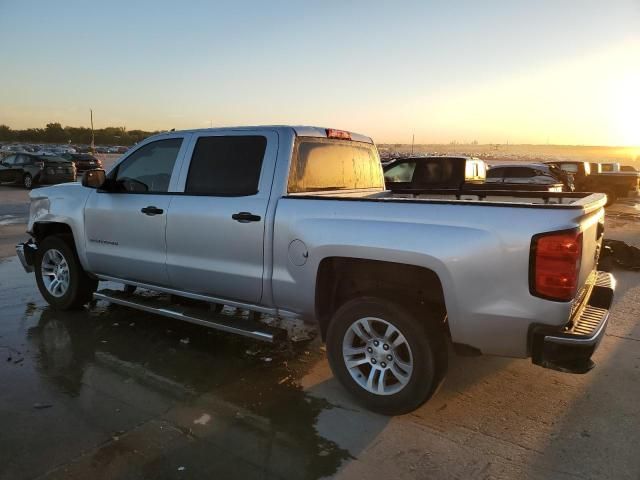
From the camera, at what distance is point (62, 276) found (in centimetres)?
590

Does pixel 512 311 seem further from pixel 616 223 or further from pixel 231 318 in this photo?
pixel 616 223

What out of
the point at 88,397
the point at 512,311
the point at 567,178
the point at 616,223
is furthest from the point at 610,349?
the point at 567,178

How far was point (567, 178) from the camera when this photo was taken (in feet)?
57.9

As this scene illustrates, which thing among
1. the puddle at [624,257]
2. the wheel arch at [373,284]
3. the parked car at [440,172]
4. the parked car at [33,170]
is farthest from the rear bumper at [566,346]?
the parked car at [33,170]

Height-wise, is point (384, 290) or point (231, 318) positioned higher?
point (384, 290)

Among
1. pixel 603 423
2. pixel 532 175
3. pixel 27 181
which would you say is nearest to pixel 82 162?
pixel 27 181

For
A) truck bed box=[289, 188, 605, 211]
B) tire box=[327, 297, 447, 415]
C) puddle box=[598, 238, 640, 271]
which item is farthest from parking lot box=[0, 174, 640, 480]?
puddle box=[598, 238, 640, 271]

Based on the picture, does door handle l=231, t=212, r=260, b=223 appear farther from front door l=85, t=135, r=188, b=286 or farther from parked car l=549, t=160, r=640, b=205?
parked car l=549, t=160, r=640, b=205

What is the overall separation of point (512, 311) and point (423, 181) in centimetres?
860

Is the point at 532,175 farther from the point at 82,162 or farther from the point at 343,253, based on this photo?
the point at 82,162

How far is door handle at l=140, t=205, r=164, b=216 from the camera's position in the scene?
479cm

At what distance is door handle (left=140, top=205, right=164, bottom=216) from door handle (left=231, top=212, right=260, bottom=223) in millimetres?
942

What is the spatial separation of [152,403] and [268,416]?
0.88 m

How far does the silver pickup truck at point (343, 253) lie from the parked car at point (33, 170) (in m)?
19.9
